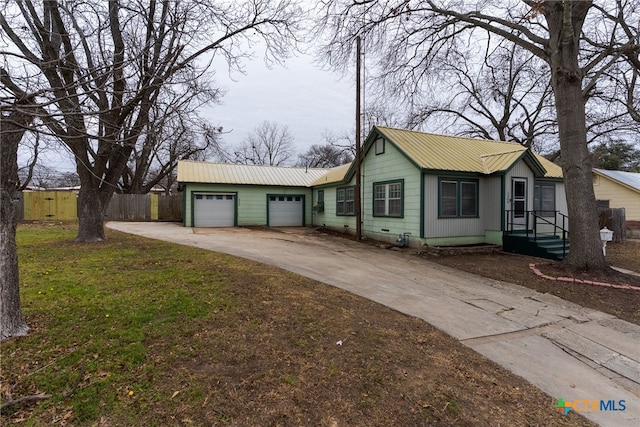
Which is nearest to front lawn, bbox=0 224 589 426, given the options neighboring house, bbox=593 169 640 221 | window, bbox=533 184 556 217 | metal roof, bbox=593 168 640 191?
window, bbox=533 184 556 217

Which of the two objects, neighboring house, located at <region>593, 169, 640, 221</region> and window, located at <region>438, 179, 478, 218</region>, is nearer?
window, located at <region>438, 179, 478, 218</region>

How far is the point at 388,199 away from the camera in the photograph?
13102 mm

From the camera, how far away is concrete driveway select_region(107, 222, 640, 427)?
3441 mm

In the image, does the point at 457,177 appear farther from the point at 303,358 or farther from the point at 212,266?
the point at 303,358

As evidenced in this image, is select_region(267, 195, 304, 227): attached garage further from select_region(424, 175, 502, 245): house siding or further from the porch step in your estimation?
the porch step

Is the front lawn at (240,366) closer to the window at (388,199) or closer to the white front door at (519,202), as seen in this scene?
the window at (388,199)

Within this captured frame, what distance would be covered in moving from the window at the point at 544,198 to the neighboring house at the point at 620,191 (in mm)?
9511

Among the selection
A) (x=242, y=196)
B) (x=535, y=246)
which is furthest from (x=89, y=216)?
(x=535, y=246)

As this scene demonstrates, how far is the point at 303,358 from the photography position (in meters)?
3.41

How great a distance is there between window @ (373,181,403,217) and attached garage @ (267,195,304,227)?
302 inches

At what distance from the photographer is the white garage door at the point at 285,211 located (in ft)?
66.0

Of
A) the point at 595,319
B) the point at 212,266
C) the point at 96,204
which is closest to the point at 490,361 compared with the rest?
the point at 595,319

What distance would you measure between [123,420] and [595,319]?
252 inches

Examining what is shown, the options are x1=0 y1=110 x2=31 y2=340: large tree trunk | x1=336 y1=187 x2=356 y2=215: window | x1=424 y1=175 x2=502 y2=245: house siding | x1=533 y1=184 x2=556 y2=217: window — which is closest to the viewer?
x1=0 y1=110 x2=31 y2=340: large tree trunk
